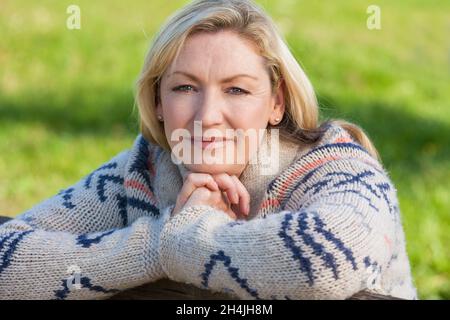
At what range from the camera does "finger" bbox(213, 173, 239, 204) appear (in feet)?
8.61

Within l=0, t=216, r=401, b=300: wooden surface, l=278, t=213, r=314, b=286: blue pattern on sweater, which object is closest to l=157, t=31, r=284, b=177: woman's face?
l=0, t=216, r=401, b=300: wooden surface

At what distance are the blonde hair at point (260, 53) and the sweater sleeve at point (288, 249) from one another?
535mm

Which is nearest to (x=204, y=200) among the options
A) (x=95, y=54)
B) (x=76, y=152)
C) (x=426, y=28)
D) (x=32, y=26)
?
(x=76, y=152)

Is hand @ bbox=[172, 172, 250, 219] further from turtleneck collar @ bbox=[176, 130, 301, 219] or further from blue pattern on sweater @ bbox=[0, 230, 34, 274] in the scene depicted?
blue pattern on sweater @ bbox=[0, 230, 34, 274]

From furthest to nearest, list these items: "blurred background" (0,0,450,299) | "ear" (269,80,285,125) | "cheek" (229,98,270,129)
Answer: "blurred background" (0,0,450,299) < "ear" (269,80,285,125) < "cheek" (229,98,270,129)

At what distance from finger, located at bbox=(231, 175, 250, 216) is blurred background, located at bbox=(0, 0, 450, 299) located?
8.08 feet

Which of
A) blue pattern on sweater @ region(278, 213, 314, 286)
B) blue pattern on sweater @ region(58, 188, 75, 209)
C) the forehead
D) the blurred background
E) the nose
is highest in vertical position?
the blurred background

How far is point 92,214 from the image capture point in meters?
2.93

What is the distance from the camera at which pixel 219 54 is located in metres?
2.62

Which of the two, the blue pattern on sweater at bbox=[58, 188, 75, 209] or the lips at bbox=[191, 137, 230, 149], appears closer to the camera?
the lips at bbox=[191, 137, 230, 149]

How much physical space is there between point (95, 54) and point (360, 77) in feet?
10.2

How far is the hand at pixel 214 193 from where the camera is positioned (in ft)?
8.30

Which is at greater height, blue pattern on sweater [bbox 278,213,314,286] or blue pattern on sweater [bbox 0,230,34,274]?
blue pattern on sweater [bbox 0,230,34,274]
